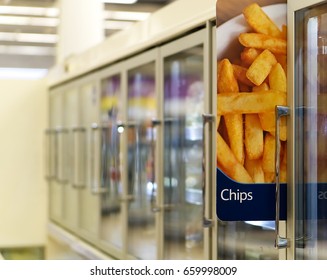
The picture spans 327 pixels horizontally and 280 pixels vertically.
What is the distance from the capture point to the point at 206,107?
3.66 m

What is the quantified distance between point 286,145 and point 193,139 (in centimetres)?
155

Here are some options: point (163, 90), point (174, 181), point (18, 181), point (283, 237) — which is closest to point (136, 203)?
point (174, 181)

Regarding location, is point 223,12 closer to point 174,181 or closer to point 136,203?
point 174,181

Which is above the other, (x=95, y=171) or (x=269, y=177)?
(x=269, y=177)

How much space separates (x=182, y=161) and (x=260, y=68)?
5.79 ft

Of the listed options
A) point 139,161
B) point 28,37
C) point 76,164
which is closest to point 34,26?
point 28,37

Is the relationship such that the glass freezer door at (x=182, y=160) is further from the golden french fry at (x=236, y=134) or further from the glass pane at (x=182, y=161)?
the golden french fry at (x=236, y=134)

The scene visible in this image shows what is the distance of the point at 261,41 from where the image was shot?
9.53ft

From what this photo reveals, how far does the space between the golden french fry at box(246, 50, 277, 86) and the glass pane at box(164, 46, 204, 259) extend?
149cm

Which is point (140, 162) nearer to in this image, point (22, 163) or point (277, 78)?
point (277, 78)

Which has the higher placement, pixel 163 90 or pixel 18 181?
pixel 163 90

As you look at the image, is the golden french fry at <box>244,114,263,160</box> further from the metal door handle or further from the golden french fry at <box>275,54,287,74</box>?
the metal door handle

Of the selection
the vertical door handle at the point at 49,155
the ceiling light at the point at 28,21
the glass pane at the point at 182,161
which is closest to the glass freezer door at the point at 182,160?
the glass pane at the point at 182,161

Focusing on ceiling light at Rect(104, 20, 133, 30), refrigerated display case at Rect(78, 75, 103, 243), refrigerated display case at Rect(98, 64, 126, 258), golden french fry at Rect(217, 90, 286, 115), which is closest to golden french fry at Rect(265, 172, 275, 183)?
golden french fry at Rect(217, 90, 286, 115)
